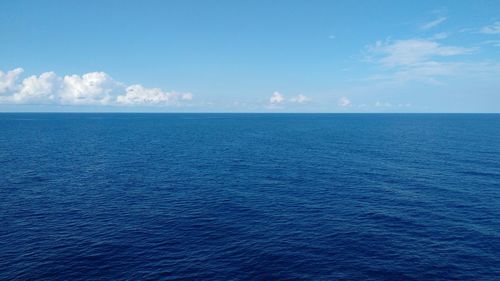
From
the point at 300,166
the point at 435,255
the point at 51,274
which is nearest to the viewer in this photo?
the point at 51,274

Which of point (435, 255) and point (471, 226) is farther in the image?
point (471, 226)

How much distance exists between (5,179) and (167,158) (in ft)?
168

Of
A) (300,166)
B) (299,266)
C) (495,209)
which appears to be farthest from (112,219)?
(495,209)

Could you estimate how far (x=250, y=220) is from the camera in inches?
2419

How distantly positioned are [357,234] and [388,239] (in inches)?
196

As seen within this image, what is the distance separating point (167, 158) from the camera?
124000 mm

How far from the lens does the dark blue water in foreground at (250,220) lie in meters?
44.8

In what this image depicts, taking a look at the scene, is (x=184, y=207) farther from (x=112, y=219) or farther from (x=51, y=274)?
(x=51, y=274)

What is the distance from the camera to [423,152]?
137 meters

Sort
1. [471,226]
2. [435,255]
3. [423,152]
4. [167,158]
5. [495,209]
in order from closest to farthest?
[435,255] < [471,226] < [495,209] < [167,158] < [423,152]

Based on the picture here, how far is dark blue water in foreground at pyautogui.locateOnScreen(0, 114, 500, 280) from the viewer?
44.8 m

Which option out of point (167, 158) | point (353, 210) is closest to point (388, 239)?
point (353, 210)

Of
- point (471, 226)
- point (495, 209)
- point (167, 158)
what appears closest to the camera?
point (471, 226)

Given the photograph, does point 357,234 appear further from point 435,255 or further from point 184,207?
point 184,207
